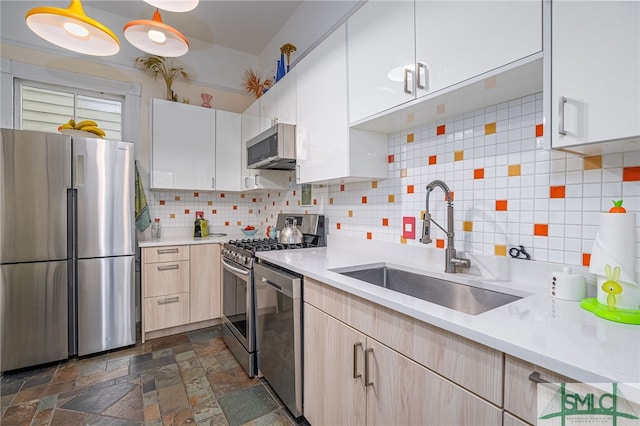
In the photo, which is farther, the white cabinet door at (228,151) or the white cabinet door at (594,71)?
the white cabinet door at (228,151)

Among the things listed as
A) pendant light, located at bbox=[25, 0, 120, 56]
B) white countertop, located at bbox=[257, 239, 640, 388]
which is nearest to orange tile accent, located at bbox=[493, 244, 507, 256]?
white countertop, located at bbox=[257, 239, 640, 388]

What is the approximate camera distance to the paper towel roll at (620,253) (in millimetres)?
816

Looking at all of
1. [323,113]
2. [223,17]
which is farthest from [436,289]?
[223,17]

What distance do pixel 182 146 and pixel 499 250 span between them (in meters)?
2.87

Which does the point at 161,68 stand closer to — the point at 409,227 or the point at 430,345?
the point at 409,227

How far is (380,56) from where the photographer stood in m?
1.44

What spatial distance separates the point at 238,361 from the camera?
221 centimetres

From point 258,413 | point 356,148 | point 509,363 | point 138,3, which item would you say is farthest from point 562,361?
point 138,3

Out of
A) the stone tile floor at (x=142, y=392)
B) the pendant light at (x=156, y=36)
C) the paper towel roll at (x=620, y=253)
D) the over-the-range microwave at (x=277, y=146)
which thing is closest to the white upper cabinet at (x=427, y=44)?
the paper towel roll at (x=620, y=253)

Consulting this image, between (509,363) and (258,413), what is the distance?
1.49m

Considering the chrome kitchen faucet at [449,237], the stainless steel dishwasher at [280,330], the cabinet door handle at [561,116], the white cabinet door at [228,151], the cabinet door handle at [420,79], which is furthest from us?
the white cabinet door at [228,151]

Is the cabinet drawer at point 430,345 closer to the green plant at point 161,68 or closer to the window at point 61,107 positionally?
the green plant at point 161,68

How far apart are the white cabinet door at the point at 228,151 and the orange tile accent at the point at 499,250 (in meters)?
2.56

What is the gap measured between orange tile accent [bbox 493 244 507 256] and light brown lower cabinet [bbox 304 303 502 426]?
0.68 m
